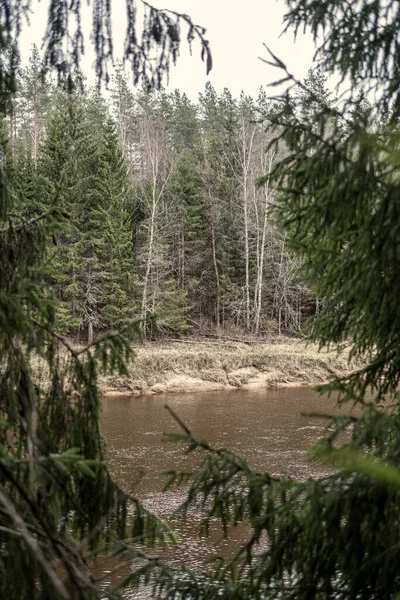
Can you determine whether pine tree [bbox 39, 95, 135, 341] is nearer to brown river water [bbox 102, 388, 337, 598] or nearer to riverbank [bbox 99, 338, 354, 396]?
riverbank [bbox 99, 338, 354, 396]

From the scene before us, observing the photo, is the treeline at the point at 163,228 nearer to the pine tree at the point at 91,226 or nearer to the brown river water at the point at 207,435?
the pine tree at the point at 91,226

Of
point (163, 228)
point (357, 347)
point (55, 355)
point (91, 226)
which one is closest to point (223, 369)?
point (163, 228)

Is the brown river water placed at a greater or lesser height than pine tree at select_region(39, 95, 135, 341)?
lesser

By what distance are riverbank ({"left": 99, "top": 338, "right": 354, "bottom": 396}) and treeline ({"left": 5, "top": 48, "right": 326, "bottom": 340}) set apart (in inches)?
95.0

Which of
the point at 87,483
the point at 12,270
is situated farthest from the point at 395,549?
the point at 12,270

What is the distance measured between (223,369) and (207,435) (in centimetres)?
745

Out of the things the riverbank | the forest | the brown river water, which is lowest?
the brown river water

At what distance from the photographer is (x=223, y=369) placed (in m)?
20.6

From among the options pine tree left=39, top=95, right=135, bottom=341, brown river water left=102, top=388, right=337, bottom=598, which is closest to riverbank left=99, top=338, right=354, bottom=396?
brown river water left=102, top=388, right=337, bottom=598

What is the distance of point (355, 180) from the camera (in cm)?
252

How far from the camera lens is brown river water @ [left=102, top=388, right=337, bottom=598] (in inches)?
330

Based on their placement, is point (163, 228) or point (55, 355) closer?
point (55, 355)

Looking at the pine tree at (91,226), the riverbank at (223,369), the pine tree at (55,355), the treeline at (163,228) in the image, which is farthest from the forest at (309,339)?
the pine tree at (91,226)

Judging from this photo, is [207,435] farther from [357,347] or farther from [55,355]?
[55,355]
